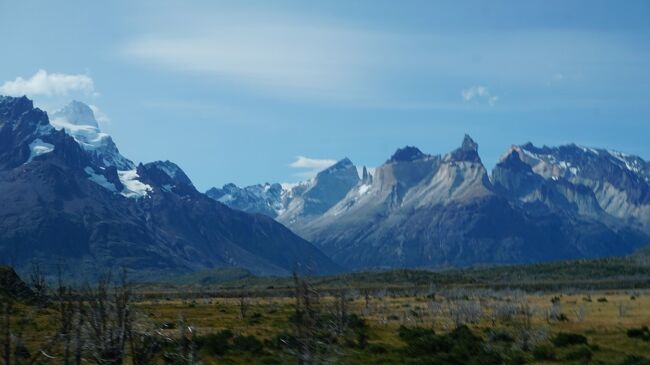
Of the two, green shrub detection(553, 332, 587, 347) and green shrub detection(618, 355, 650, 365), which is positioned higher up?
green shrub detection(553, 332, 587, 347)

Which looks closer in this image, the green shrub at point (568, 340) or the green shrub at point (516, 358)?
the green shrub at point (516, 358)

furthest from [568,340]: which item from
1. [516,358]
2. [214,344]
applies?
[214,344]

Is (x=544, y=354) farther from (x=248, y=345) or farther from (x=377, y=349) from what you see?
(x=248, y=345)

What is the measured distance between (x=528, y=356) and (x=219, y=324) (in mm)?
38792

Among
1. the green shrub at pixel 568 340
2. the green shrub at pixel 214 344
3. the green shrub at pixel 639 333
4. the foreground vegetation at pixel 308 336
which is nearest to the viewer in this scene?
the foreground vegetation at pixel 308 336

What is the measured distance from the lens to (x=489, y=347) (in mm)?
60250

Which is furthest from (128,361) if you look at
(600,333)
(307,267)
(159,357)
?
(600,333)

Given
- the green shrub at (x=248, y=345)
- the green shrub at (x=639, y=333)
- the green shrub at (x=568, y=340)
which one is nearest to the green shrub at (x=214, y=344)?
the green shrub at (x=248, y=345)

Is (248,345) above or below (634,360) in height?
above

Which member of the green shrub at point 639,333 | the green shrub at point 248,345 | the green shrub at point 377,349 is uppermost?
the green shrub at point 248,345

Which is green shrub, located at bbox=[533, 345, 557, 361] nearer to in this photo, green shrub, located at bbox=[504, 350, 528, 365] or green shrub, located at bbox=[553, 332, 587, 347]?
green shrub, located at bbox=[504, 350, 528, 365]

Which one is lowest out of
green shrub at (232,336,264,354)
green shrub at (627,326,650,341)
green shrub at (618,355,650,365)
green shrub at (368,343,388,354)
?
green shrub at (618,355,650,365)

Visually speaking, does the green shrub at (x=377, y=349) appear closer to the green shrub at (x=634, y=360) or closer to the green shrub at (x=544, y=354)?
the green shrub at (x=544, y=354)

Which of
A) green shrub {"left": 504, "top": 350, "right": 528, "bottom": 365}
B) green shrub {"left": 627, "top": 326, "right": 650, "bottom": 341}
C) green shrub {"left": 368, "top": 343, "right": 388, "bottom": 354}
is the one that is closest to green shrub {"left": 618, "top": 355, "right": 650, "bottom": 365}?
green shrub {"left": 504, "top": 350, "right": 528, "bottom": 365}
